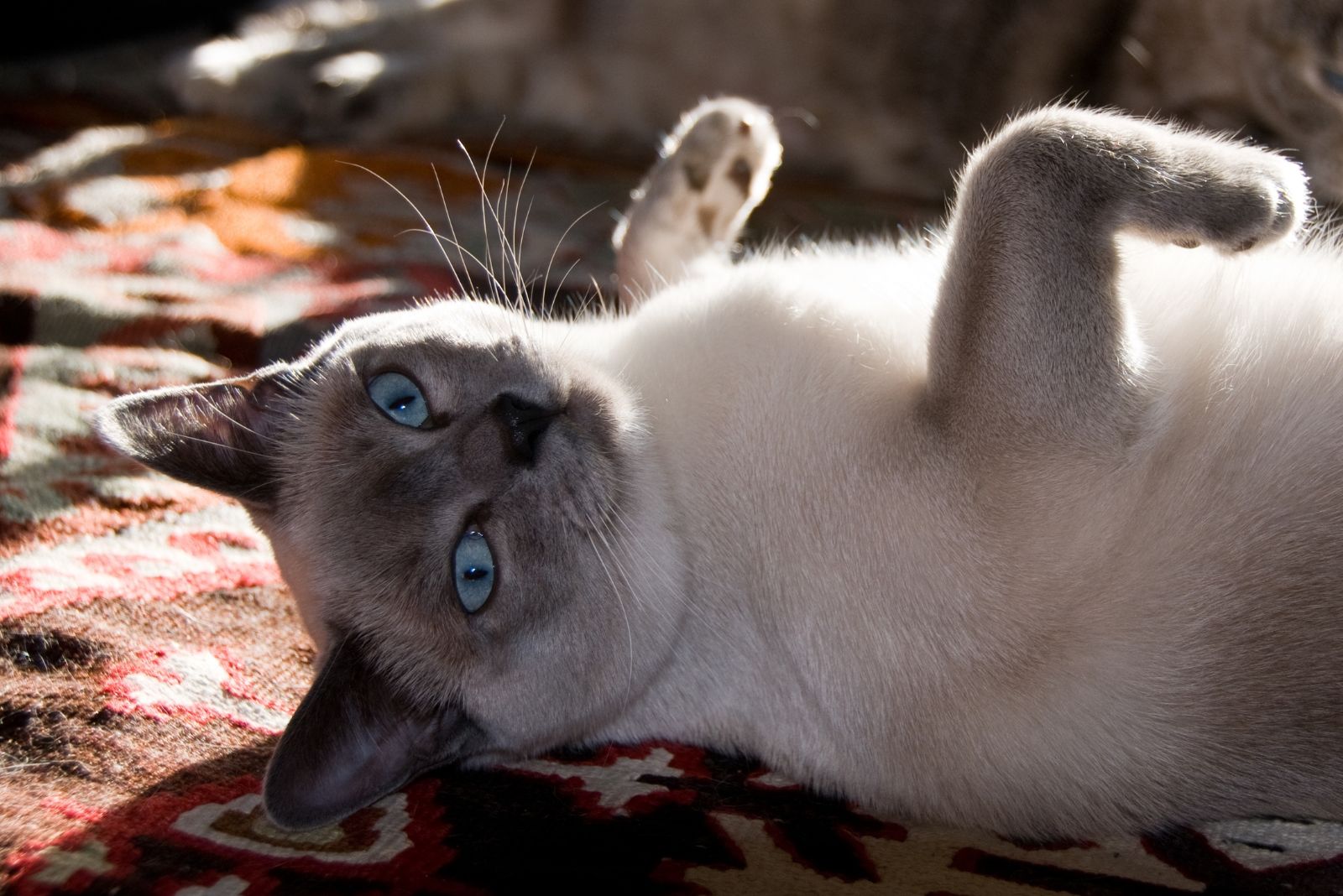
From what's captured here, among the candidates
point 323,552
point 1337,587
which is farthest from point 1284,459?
point 323,552

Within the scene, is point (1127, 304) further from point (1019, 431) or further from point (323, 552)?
point (323, 552)

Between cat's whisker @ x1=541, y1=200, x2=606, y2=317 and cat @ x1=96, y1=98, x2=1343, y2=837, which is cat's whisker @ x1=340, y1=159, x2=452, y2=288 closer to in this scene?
cat's whisker @ x1=541, y1=200, x2=606, y2=317

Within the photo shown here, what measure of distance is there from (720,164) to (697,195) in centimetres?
7

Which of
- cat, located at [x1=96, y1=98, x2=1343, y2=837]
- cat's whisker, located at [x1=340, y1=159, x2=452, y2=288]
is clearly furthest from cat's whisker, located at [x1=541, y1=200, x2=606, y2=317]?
cat, located at [x1=96, y1=98, x2=1343, y2=837]

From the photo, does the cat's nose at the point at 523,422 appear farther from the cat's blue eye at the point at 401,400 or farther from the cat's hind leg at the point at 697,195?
the cat's hind leg at the point at 697,195

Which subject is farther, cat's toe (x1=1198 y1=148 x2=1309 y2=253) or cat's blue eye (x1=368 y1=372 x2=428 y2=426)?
cat's blue eye (x1=368 y1=372 x2=428 y2=426)

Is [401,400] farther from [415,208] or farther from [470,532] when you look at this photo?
[415,208]

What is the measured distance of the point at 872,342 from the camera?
1.47 meters

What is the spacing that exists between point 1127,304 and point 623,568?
68 cm

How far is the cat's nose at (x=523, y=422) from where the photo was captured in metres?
1.41

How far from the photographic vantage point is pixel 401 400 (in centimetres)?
146

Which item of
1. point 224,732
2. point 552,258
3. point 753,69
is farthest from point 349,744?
point 753,69

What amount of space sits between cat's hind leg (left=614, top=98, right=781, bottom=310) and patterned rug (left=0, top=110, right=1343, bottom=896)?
0.32 metres

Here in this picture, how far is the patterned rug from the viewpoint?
106 cm
